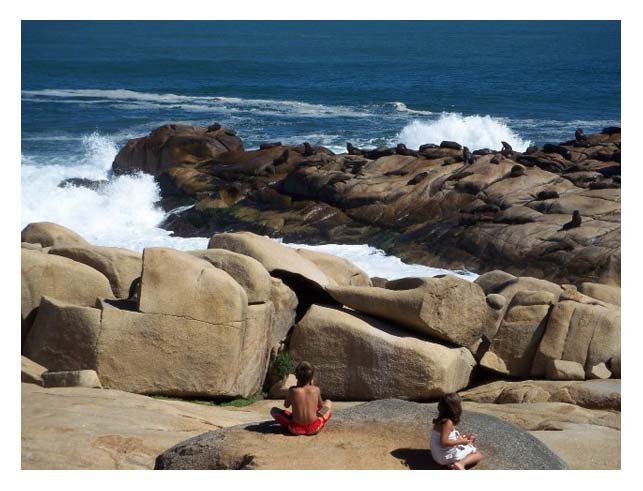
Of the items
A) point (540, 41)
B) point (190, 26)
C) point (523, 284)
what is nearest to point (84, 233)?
point (523, 284)

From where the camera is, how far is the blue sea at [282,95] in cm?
4097

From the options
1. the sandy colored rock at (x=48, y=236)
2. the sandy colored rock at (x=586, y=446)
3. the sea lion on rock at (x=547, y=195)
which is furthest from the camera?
the sea lion on rock at (x=547, y=195)

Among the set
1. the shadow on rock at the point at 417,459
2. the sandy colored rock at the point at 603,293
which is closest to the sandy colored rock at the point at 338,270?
the sandy colored rock at the point at 603,293

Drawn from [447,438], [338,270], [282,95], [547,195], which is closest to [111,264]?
[338,270]

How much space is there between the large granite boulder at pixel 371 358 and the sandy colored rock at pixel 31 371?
4503mm

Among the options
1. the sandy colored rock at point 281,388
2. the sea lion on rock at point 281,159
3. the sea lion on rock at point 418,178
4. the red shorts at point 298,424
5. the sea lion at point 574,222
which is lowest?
the sandy colored rock at point 281,388

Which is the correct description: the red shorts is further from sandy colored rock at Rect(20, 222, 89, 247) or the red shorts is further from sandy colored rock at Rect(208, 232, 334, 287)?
sandy colored rock at Rect(20, 222, 89, 247)

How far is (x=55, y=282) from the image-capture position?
55.6 ft

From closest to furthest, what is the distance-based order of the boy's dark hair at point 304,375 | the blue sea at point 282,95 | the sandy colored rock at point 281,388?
the boy's dark hair at point 304,375
the sandy colored rock at point 281,388
the blue sea at point 282,95

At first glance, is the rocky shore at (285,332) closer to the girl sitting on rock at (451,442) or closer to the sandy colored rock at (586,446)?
the sandy colored rock at (586,446)

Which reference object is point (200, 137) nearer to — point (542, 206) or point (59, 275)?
point (542, 206)

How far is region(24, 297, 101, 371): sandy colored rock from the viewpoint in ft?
52.2

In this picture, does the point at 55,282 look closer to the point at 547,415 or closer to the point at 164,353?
the point at 164,353

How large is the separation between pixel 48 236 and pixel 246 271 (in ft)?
15.6
